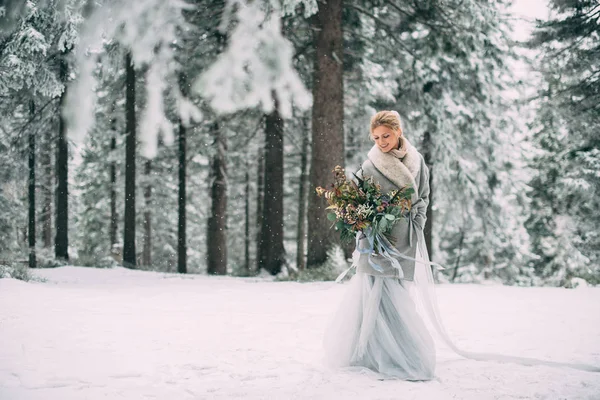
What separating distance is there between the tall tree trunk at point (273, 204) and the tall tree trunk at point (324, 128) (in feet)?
10.1

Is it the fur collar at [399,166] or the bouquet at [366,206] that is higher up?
the fur collar at [399,166]

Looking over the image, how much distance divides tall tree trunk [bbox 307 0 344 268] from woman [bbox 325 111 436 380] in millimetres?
5882

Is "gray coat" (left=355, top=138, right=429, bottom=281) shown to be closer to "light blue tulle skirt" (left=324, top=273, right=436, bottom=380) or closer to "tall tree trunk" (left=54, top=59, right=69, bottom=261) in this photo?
"light blue tulle skirt" (left=324, top=273, right=436, bottom=380)

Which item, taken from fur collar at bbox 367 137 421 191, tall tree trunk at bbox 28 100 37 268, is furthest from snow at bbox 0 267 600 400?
tall tree trunk at bbox 28 100 37 268

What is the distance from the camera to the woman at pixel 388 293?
4.68 metres

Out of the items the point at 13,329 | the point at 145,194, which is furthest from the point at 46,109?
the point at 13,329

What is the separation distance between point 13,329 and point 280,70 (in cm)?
586

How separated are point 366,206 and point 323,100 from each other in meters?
6.57

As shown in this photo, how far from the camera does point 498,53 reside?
42.4 ft

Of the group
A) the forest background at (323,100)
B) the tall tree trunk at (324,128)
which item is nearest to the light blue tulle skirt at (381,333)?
the forest background at (323,100)

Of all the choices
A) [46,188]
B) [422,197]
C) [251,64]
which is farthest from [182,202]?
[422,197]

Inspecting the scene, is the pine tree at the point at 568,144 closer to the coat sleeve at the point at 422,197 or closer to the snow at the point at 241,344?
the snow at the point at 241,344

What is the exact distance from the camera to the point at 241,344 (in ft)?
18.5

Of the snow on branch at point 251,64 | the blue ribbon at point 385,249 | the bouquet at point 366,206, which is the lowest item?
the blue ribbon at point 385,249
